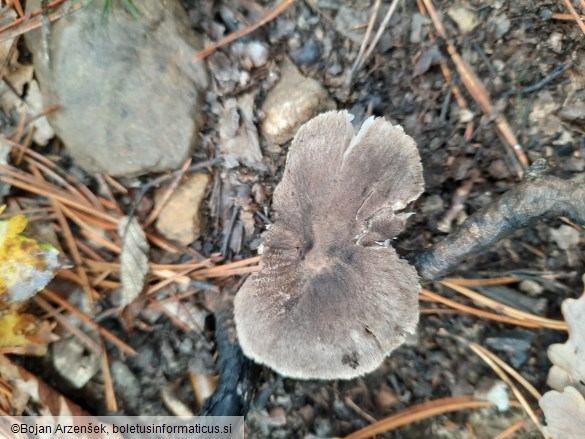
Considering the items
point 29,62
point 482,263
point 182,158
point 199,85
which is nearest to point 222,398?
point 182,158

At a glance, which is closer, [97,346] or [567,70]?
[567,70]

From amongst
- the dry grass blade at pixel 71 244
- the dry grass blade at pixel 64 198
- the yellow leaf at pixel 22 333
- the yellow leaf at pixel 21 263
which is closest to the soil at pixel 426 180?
the yellow leaf at pixel 22 333

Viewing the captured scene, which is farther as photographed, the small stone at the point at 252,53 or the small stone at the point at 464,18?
the small stone at the point at 252,53

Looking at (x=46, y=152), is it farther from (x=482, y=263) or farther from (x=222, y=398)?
(x=482, y=263)

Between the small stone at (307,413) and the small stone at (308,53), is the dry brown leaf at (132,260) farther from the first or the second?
the small stone at (308,53)

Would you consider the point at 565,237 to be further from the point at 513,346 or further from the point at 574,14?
the point at 574,14

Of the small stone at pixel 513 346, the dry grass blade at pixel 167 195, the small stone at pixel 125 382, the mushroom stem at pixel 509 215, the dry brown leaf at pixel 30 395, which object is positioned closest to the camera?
the mushroom stem at pixel 509 215

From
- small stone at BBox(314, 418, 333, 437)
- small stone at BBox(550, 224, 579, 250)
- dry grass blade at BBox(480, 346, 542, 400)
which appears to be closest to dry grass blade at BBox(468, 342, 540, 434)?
dry grass blade at BBox(480, 346, 542, 400)
